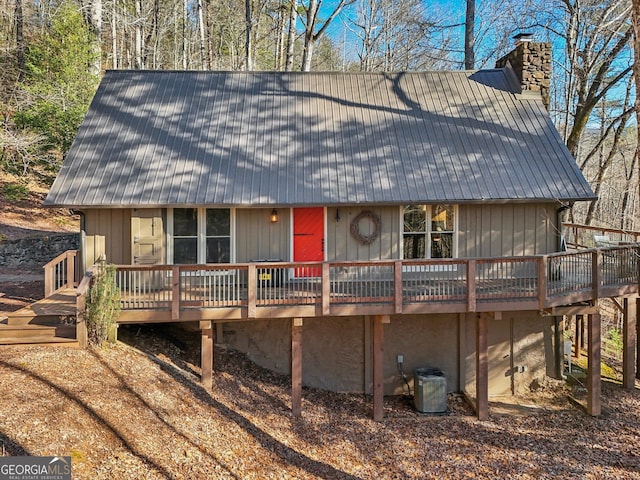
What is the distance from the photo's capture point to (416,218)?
11141 mm

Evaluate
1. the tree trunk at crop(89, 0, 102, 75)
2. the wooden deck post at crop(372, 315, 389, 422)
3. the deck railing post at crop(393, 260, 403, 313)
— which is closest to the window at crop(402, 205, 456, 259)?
the deck railing post at crop(393, 260, 403, 313)

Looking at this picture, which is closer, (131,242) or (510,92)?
(131,242)

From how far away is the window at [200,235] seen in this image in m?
10.7

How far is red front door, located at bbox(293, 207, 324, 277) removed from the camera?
1093 centimetres

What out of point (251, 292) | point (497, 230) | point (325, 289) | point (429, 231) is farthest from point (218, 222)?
point (497, 230)

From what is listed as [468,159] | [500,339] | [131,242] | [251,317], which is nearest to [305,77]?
[468,159]

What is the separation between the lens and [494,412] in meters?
10.6

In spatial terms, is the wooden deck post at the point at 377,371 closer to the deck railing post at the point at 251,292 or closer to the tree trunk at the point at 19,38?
the deck railing post at the point at 251,292

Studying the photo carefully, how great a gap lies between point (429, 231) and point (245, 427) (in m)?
5.94

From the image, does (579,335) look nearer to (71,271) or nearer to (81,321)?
(81,321)

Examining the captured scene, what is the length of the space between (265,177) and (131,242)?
3288 mm

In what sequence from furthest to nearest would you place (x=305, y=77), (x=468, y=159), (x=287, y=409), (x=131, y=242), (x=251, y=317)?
1. (x=305, y=77)
2. (x=468, y=159)
3. (x=131, y=242)
4. (x=287, y=409)
5. (x=251, y=317)

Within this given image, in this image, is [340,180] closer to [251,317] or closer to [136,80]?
[251,317]

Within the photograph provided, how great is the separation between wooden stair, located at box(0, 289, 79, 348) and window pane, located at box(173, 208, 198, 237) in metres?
2.67
